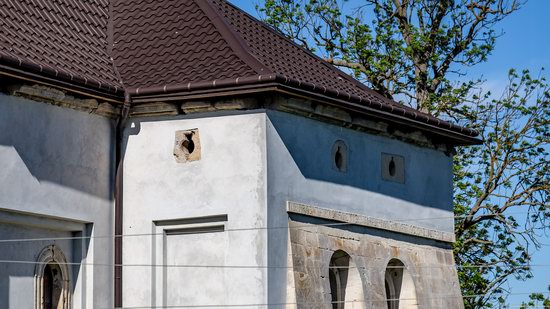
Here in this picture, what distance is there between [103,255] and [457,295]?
6.25 metres

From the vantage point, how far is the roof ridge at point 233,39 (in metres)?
22.3

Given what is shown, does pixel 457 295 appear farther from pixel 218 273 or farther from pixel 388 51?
pixel 388 51

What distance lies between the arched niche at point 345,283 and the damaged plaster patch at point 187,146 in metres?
2.60

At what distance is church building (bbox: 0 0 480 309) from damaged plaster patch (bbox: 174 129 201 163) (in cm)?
2

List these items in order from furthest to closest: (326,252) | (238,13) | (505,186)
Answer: (505,186)
(238,13)
(326,252)

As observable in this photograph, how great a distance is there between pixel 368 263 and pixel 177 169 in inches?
129

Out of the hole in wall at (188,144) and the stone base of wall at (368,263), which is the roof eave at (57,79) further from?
the stone base of wall at (368,263)

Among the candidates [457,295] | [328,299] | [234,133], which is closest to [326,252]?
Answer: [328,299]

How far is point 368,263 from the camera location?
23.8 m

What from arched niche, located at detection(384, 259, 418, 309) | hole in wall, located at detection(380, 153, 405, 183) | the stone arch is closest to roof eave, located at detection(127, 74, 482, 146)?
hole in wall, located at detection(380, 153, 405, 183)

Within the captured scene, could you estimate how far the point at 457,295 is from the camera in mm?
25891

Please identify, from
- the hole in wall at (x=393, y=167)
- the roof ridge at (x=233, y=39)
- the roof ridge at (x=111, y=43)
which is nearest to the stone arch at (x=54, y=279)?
the roof ridge at (x=111, y=43)

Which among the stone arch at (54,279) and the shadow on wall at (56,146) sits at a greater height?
the shadow on wall at (56,146)

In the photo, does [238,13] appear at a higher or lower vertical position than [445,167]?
higher
